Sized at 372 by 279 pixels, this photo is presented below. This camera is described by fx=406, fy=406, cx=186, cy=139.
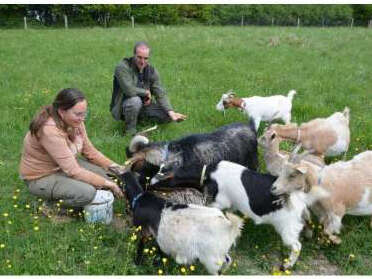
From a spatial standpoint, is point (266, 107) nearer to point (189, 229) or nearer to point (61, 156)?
point (61, 156)

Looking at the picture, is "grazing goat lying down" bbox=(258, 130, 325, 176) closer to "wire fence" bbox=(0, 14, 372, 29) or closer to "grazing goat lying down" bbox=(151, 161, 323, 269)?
"grazing goat lying down" bbox=(151, 161, 323, 269)

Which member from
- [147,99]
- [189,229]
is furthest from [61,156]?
[147,99]

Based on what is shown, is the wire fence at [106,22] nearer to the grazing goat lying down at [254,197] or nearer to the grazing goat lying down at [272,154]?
the grazing goat lying down at [272,154]

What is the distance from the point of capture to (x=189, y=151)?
4.80 metres

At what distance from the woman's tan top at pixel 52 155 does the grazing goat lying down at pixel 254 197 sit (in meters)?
0.79

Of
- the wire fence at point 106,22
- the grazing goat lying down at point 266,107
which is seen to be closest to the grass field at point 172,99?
the grazing goat lying down at point 266,107

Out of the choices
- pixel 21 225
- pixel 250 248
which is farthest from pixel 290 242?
pixel 21 225

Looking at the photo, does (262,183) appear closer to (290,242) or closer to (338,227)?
(290,242)

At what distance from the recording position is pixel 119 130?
6898 millimetres

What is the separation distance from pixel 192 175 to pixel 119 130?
2.70 m

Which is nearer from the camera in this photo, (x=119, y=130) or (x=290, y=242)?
(x=290, y=242)

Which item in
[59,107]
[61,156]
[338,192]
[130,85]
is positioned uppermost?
[59,107]

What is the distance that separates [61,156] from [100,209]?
691 mm

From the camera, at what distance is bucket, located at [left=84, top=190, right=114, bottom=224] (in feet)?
14.0
